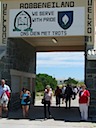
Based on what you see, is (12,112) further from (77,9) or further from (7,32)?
(77,9)

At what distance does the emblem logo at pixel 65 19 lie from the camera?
55.1 ft

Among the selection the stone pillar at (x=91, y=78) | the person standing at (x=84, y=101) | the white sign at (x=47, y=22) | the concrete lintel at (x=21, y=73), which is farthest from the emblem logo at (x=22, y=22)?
the person standing at (x=84, y=101)

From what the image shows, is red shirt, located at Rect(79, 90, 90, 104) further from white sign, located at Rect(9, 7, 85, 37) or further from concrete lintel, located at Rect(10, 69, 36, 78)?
concrete lintel, located at Rect(10, 69, 36, 78)

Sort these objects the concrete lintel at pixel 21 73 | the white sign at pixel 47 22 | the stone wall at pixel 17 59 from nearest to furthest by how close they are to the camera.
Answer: the white sign at pixel 47 22 < the stone wall at pixel 17 59 < the concrete lintel at pixel 21 73

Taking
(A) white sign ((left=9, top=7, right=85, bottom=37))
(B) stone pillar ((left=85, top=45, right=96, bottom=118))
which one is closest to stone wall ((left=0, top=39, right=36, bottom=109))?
(A) white sign ((left=9, top=7, right=85, bottom=37))

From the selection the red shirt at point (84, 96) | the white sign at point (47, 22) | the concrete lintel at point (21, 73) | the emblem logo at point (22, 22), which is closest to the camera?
the red shirt at point (84, 96)

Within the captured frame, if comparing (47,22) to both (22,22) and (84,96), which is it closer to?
(22,22)

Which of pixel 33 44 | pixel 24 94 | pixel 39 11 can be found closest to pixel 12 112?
pixel 24 94

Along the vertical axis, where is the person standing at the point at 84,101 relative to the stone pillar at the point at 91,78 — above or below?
below

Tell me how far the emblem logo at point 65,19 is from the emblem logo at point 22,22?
1453 millimetres

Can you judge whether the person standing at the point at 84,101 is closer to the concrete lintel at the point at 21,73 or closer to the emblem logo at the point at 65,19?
the emblem logo at the point at 65,19

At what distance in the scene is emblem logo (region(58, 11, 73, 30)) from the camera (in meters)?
16.8

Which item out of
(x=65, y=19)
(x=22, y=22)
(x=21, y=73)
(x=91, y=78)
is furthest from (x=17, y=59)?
(x=91, y=78)

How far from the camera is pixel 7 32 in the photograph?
56.9 feet
